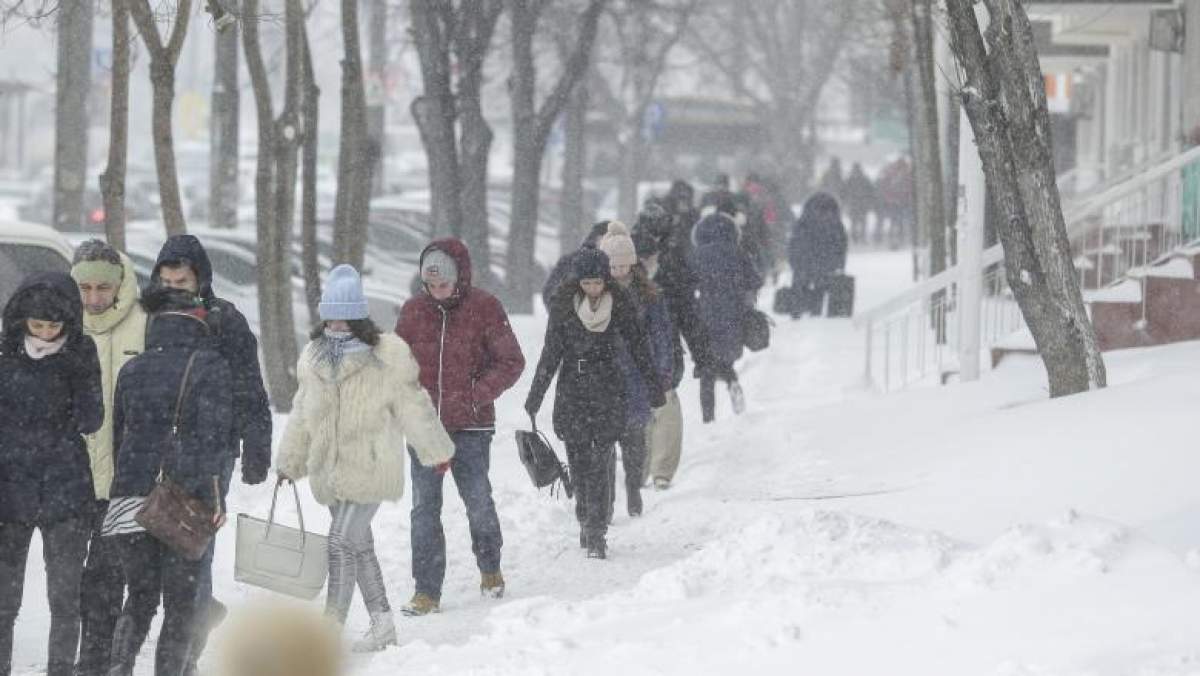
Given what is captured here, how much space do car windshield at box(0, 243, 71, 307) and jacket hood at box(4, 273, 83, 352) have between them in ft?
13.7

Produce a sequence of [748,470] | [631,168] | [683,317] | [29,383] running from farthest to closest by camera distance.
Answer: [631,168], [748,470], [683,317], [29,383]

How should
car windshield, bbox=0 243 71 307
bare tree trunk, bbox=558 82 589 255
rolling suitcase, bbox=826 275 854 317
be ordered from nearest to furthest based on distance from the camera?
car windshield, bbox=0 243 71 307 < rolling suitcase, bbox=826 275 854 317 < bare tree trunk, bbox=558 82 589 255

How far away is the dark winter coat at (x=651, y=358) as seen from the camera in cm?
1056

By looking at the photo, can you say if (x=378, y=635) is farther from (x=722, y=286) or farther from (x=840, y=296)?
(x=840, y=296)

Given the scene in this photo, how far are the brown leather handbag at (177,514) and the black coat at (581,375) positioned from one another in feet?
10.9

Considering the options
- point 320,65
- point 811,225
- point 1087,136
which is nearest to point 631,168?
point 1087,136

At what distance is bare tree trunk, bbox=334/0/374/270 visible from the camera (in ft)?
54.5

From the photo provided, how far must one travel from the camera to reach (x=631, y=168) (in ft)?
141

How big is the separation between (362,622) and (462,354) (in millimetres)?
1182

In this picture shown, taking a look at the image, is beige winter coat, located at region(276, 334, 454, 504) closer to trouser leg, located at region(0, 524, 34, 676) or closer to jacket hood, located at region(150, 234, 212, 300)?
jacket hood, located at region(150, 234, 212, 300)

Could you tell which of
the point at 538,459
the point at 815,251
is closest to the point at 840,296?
the point at 815,251

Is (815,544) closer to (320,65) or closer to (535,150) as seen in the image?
(535,150)

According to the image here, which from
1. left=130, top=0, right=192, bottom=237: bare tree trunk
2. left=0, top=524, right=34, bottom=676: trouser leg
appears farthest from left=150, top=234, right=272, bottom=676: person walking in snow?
left=130, top=0, right=192, bottom=237: bare tree trunk

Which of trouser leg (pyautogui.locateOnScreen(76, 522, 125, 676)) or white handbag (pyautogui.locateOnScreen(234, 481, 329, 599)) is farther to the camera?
white handbag (pyautogui.locateOnScreen(234, 481, 329, 599))
